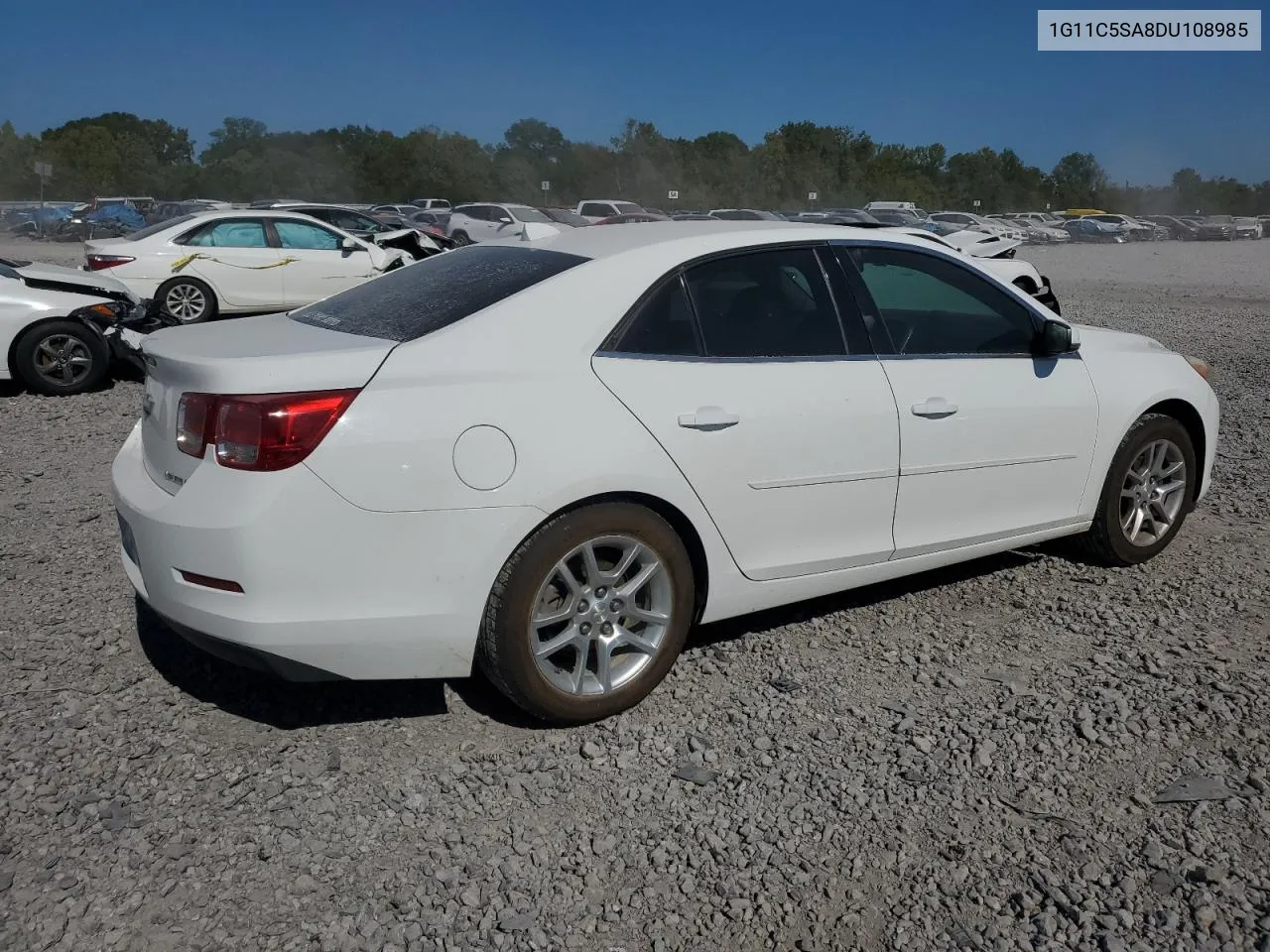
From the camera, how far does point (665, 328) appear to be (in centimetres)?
379

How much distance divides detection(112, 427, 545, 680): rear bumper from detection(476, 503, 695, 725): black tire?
6 cm

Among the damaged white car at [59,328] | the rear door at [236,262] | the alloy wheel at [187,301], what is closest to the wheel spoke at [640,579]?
the damaged white car at [59,328]

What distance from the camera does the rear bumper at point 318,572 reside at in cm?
314

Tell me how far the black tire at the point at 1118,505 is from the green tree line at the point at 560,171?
67.0m

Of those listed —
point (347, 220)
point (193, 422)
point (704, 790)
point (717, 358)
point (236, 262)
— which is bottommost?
point (704, 790)

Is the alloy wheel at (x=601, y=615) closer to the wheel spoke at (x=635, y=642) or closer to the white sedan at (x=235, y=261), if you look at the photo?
the wheel spoke at (x=635, y=642)

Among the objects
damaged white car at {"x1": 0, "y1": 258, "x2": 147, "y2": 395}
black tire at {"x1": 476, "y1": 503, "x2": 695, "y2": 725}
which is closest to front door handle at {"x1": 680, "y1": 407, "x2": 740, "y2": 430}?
black tire at {"x1": 476, "y1": 503, "x2": 695, "y2": 725}

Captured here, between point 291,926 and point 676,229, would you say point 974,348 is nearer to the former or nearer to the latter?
point 676,229

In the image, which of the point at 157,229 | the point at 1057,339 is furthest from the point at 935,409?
the point at 157,229

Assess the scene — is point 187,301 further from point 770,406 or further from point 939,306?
point 770,406

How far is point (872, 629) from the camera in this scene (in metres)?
4.52

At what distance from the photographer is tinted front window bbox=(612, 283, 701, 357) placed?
3.71 m

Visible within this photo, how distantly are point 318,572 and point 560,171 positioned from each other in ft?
268

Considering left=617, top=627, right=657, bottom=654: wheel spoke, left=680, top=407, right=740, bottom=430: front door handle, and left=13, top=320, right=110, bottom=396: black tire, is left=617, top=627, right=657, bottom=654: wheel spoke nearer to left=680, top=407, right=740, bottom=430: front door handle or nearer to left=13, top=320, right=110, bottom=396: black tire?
left=680, top=407, right=740, bottom=430: front door handle
